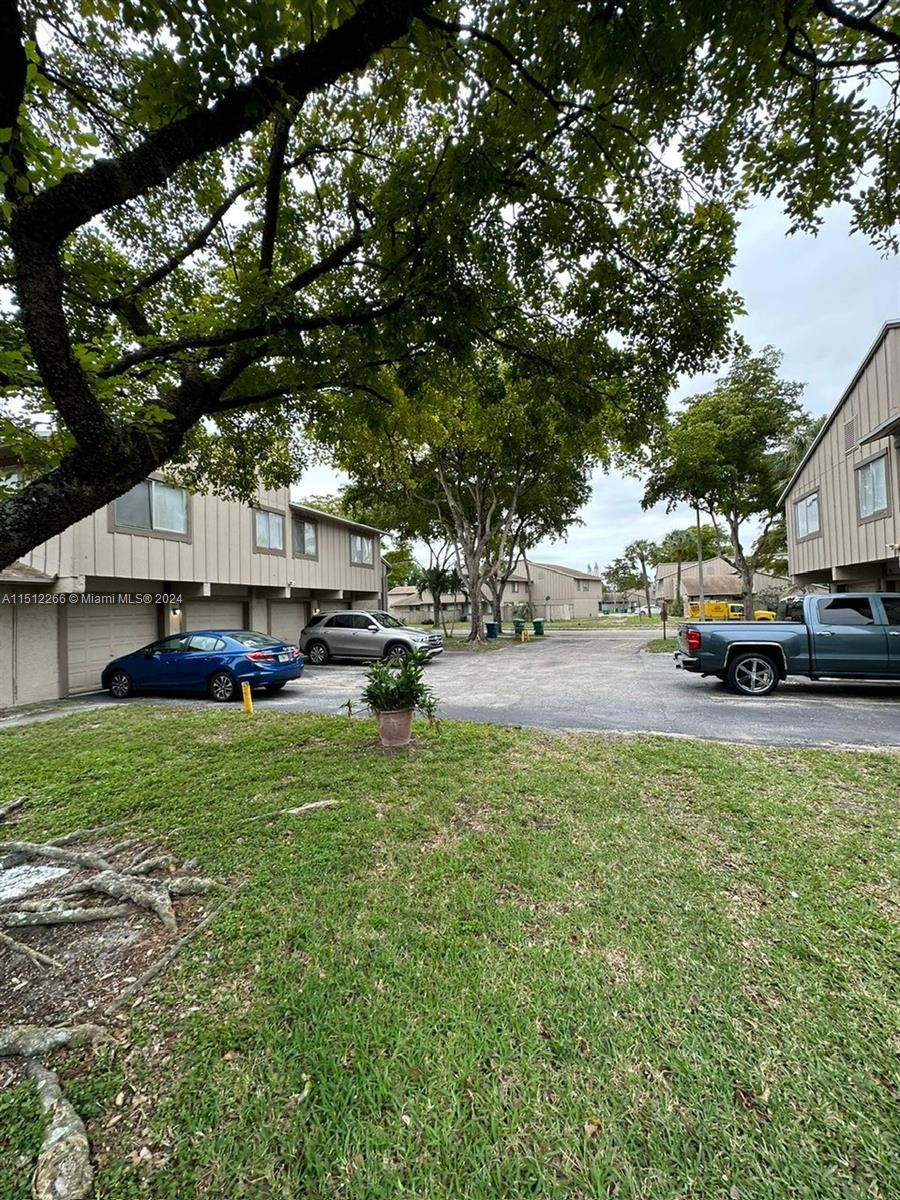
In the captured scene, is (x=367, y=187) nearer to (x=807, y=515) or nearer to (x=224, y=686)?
(x=224, y=686)

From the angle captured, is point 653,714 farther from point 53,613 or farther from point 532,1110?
point 53,613

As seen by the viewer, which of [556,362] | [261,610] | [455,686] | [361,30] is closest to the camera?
[361,30]

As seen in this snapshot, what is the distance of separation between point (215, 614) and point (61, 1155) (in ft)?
46.3

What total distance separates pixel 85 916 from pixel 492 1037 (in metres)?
2.36

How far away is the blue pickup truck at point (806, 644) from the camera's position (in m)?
7.67

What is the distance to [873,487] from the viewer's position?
10742mm

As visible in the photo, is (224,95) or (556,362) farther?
(556,362)

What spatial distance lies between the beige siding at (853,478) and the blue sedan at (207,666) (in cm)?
1300

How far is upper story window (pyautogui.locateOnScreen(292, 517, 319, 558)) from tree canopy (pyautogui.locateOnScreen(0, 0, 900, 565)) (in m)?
10.6

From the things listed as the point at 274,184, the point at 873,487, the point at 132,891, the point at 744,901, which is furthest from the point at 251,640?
the point at 873,487

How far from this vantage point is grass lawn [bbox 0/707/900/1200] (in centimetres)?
142

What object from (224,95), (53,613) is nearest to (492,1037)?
(224,95)

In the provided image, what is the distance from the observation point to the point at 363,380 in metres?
5.62

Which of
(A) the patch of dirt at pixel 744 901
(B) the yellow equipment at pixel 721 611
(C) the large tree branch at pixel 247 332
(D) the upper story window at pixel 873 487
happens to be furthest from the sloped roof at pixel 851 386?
(B) the yellow equipment at pixel 721 611
